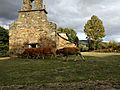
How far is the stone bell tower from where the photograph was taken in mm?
27016

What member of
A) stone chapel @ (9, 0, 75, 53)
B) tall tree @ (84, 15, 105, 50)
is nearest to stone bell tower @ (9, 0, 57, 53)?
stone chapel @ (9, 0, 75, 53)

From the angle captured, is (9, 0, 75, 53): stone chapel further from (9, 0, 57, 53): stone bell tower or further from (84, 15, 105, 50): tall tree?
(84, 15, 105, 50): tall tree

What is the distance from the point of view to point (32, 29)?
2762 cm

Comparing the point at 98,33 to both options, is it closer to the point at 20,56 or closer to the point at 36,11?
the point at 36,11

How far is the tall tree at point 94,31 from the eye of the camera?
57000mm

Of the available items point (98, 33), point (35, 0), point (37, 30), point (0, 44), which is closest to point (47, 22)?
point (37, 30)

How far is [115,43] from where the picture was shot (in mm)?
43625

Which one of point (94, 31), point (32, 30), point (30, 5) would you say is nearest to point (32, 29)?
point (32, 30)

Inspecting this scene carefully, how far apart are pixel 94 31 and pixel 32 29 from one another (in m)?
32.4

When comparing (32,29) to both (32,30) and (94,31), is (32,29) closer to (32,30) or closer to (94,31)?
(32,30)

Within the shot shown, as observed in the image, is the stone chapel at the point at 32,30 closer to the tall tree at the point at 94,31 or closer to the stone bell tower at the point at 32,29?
the stone bell tower at the point at 32,29

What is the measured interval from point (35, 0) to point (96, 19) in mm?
33812

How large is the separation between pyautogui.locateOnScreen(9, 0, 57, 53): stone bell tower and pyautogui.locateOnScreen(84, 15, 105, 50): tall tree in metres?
30.7

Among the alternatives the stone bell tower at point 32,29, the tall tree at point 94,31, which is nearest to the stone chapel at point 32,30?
the stone bell tower at point 32,29
